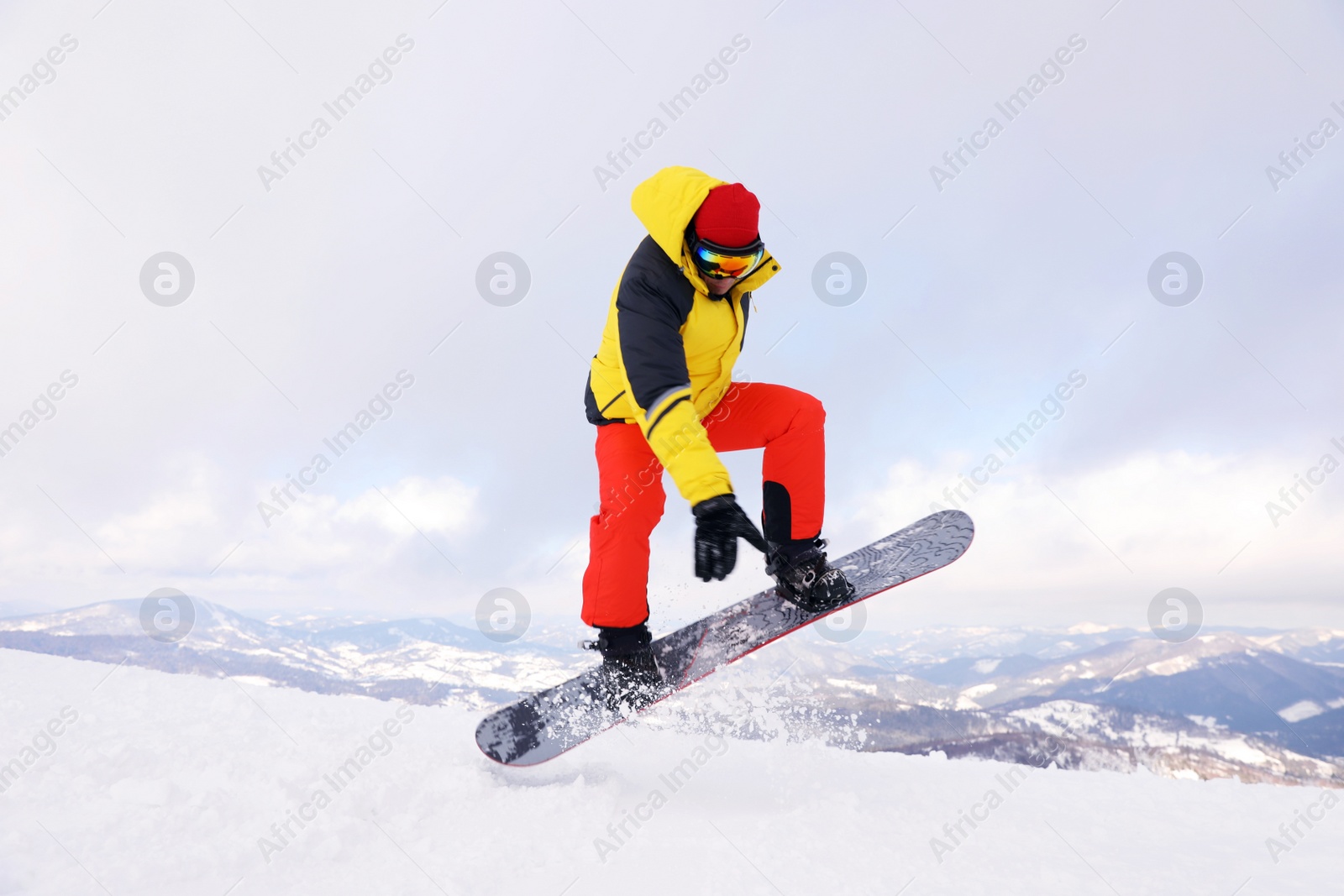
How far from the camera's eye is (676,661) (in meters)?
4.28

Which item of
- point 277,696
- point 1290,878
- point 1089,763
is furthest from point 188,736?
point 1089,763

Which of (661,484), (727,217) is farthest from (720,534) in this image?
(727,217)

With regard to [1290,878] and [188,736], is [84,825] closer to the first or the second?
[188,736]

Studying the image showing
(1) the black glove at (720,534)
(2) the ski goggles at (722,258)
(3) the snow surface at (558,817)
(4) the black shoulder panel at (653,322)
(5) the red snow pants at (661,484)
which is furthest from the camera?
(5) the red snow pants at (661,484)

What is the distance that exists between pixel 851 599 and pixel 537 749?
2117mm

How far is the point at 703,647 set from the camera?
171 inches

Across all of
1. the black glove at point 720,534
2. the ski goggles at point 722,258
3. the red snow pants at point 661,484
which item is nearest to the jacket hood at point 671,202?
the ski goggles at point 722,258

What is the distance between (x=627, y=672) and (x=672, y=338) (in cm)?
205

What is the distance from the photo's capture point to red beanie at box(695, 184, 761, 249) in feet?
11.7

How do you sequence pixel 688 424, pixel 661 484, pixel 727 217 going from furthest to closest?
pixel 661 484, pixel 727 217, pixel 688 424

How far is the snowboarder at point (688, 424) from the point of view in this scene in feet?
11.1

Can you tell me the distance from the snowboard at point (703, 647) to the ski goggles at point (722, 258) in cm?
217

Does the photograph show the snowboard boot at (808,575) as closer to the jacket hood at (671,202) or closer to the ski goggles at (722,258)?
the ski goggles at (722,258)

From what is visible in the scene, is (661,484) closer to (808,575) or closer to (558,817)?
(808,575)
